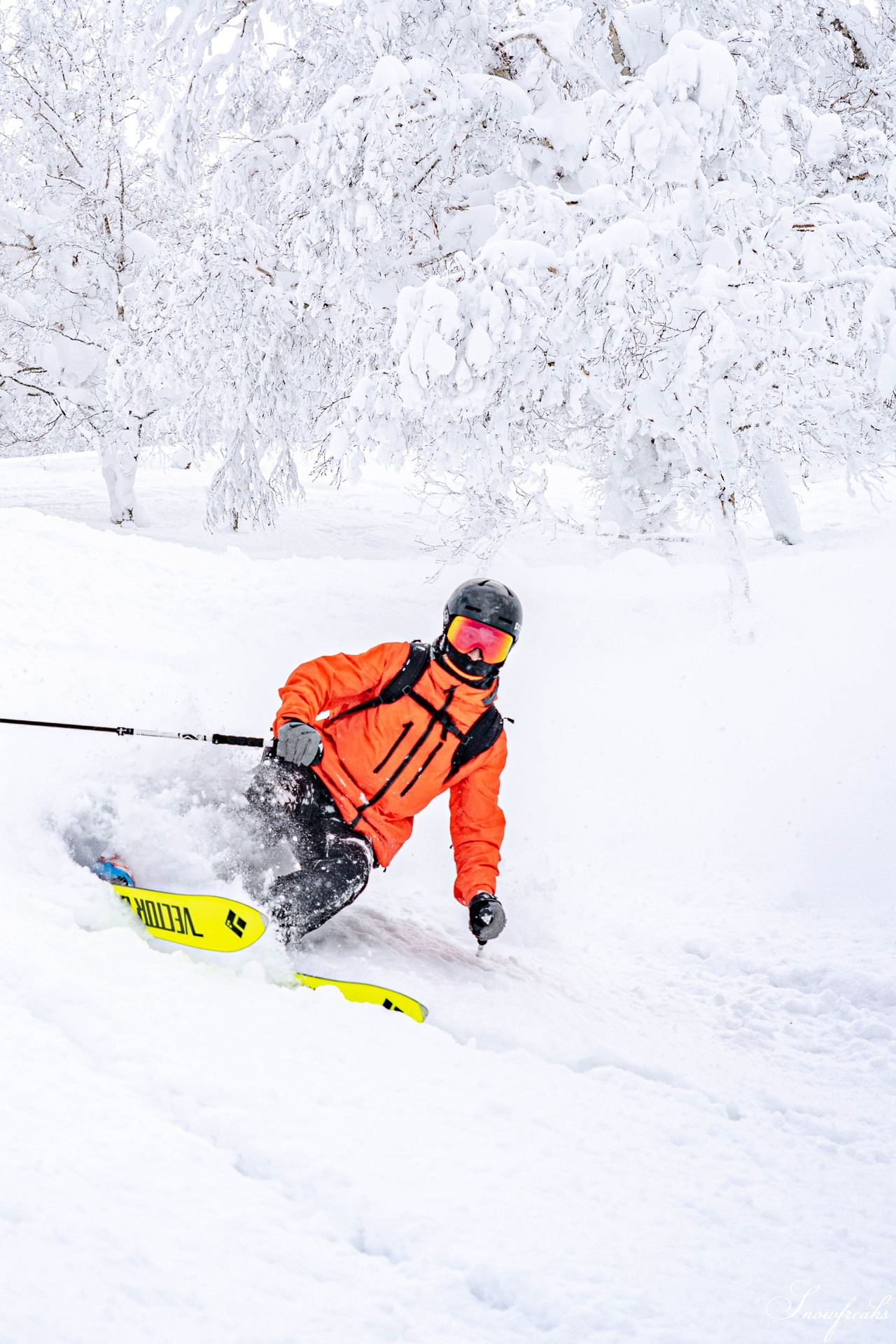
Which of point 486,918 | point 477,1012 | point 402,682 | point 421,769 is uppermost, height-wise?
point 402,682

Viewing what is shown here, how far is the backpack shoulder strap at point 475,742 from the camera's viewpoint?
3979mm

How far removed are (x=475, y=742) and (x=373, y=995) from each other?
1.32 meters

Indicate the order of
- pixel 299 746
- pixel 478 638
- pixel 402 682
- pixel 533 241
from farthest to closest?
1. pixel 533 241
2. pixel 402 682
3. pixel 478 638
4. pixel 299 746

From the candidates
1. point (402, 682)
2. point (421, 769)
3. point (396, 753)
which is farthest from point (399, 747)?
point (402, 682)

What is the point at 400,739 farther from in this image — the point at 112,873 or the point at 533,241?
the point at 533,241

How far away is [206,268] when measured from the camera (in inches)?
328

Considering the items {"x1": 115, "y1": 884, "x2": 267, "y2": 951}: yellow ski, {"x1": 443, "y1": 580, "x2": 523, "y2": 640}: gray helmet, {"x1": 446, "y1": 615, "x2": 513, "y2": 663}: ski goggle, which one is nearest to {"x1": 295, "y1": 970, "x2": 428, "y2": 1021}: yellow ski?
{"x1": 115, "y1": 884, "x2": 267, "y2": 951}: yellow ski

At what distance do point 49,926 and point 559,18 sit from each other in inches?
299

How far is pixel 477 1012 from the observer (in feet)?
10.5

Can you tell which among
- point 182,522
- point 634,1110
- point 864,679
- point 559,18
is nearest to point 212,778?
point 634,1110

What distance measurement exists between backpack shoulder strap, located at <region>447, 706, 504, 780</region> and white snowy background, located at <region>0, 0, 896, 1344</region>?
0.81 metres

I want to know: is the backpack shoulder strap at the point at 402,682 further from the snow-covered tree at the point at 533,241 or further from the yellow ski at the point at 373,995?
the snow-covered tree at the point at 533,241

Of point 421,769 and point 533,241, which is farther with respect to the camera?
point 533,241

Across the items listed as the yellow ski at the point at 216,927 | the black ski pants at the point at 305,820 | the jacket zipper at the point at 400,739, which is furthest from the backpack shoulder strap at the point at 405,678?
the yellow ski at the point at 216,927
